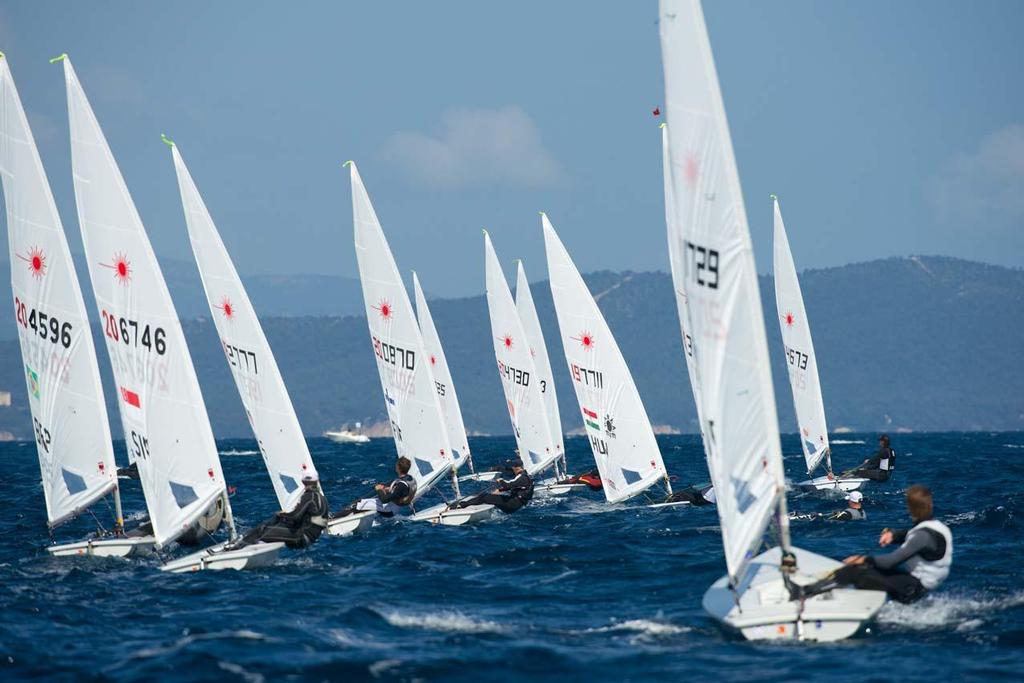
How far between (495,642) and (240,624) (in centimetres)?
306

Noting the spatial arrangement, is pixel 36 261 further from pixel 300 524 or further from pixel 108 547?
pixel 300 524

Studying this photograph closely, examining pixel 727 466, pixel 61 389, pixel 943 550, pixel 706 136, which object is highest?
pixel 706 136

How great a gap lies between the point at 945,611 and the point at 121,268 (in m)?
11.9

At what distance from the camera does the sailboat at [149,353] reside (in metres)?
18.8

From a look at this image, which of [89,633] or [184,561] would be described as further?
[184,561]

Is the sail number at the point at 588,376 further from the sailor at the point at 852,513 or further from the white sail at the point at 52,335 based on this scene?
the white sail at the point at 52,335

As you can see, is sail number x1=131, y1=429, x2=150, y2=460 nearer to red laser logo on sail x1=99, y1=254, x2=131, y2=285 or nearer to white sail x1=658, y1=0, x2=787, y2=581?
red laser logo on sail x1=99, y1=254, x2=131, y2=285

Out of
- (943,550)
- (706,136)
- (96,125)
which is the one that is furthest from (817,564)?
(96,125)

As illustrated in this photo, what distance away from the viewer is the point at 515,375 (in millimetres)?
37156

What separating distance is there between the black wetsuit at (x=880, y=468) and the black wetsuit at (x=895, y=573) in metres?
16.8

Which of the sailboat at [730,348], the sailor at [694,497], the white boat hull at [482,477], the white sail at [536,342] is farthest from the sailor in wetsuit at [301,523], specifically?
the white sail at [536,342]

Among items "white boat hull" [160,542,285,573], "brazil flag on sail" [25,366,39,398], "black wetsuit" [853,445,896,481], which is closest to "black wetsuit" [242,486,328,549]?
"white boat hull" [160,542,285,573]

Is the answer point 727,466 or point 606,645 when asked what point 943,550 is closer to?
point 727,466

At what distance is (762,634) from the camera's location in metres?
13.6
